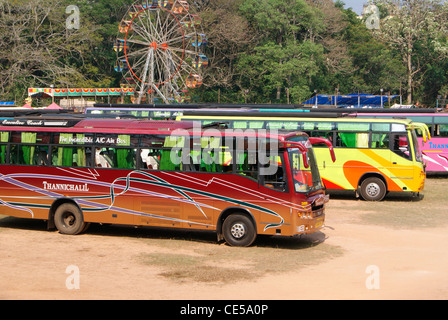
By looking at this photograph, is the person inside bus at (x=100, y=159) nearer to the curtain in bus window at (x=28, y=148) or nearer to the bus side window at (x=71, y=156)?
the bus side window at (x=71, y=156)

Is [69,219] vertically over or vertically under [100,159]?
under

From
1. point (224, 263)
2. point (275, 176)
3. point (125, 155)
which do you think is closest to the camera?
point (224, 263)

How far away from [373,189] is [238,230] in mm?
9110

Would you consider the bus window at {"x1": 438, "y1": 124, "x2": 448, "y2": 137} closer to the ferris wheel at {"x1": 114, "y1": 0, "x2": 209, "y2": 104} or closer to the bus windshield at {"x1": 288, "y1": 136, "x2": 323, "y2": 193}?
the bus windshield at {"x1": 288, "y1": 136, "x2": 323, "y2": 193}

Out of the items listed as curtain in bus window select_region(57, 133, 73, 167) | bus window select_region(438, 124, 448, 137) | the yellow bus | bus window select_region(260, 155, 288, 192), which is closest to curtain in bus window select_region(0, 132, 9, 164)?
curtain in bus window select_region(57, 133, 73, 167)

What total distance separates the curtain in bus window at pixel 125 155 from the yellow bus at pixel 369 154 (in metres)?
7.46

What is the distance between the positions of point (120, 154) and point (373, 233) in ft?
21.2

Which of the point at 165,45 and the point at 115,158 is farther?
the point at 165,45

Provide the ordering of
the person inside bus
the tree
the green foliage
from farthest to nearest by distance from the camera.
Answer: the tree < the green foliage < the person inside bus

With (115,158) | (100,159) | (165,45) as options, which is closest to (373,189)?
(115,158)

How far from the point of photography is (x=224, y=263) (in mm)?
13742

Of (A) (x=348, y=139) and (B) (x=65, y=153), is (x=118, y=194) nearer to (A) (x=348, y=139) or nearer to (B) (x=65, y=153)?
(B) (x=65, y=153)

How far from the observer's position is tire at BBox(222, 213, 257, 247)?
50.2 feet

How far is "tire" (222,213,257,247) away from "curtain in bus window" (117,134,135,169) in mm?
2695
